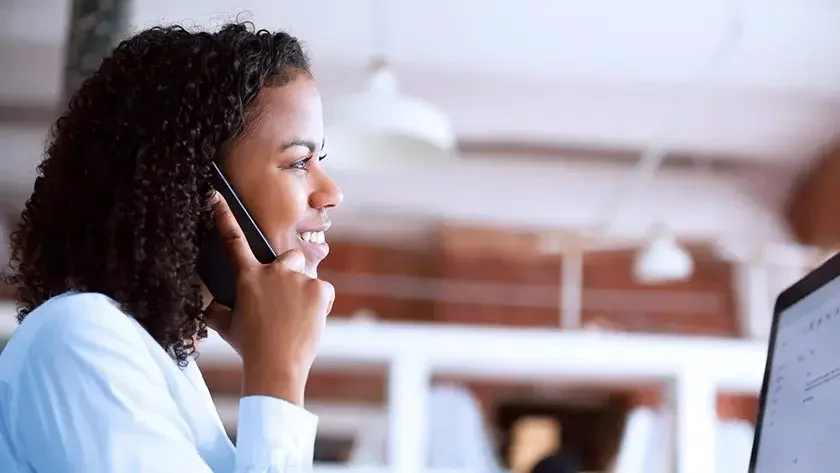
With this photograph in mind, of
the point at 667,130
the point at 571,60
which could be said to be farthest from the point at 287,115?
the point at 667,130

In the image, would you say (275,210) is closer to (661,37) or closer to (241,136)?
(241,136)

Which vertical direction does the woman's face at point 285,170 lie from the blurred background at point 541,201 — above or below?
below

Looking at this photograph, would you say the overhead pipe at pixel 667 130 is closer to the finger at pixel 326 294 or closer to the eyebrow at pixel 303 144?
the eyebrow at pixel 303 144

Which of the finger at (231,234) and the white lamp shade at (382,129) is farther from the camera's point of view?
the white lamp shade at (382,129)

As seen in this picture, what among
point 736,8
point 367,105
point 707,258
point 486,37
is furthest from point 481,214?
point 367,105

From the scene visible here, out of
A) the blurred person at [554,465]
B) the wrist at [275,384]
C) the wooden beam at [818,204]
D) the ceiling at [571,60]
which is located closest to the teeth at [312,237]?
the wrist at [275,384]

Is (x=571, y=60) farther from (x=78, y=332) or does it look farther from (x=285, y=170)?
(x=78, y=332)

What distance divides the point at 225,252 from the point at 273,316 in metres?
0.10

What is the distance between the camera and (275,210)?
1039mm

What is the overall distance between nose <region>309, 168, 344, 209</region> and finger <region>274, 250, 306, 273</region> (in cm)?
8

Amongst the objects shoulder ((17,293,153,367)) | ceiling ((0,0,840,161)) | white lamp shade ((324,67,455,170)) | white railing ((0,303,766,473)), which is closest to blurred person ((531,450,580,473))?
shoulder ((17,293,153,367))

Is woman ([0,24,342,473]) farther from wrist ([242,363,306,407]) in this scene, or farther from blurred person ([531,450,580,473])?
blurred person ([531,450,580,473])

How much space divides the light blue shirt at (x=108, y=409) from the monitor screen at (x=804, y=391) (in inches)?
17.3

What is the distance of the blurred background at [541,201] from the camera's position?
2.91m
